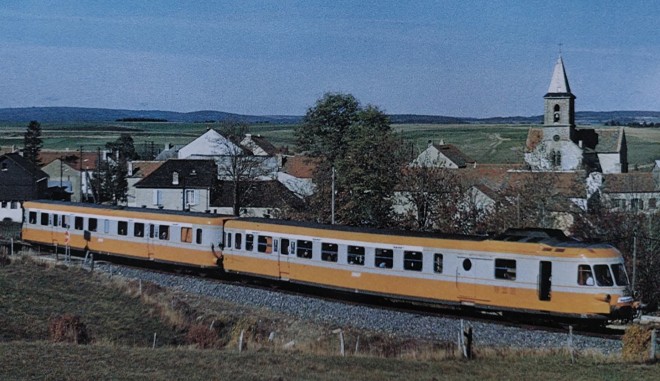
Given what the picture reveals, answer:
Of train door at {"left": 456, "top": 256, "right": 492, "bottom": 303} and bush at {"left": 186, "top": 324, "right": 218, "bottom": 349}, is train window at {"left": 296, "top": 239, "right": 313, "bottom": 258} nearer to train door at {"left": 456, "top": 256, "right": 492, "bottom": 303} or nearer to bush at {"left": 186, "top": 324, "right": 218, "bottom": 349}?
bush at {"left": 186, "top": 324, "right": 218, "bottom": 349}

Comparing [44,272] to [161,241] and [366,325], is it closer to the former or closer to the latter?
[161,241]

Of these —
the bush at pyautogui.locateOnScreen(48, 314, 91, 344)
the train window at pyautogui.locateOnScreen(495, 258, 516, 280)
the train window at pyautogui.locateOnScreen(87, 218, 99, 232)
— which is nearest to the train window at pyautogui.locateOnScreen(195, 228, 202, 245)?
the train window at pyautogui.locateOnScreen(87, 218, 99, 232)

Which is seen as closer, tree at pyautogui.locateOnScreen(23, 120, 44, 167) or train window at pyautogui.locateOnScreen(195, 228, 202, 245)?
train window at pyautogui.locateOnScreen(195, 228, 202, 245)

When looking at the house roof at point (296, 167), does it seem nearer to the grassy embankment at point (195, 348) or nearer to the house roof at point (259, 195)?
the house roof at point (259, 195)

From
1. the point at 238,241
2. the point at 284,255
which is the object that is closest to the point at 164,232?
the point at 238,241

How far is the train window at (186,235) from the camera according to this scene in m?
37.8

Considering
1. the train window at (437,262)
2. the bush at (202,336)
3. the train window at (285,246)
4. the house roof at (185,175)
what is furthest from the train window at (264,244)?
the house roof at (185,175)

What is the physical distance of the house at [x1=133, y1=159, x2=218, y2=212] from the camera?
7900 cm

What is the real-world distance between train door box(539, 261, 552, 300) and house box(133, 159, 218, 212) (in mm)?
55332

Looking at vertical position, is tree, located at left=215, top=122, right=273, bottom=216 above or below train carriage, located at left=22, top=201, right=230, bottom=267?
above

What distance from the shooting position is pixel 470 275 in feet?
90.1

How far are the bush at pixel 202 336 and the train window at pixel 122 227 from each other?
12.3 m

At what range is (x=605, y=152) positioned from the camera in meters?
116

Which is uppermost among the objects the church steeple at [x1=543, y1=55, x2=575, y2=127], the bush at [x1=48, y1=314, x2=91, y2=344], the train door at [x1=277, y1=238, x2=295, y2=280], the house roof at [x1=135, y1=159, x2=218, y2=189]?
the church steeple at [x1=543, y1=55, x2=575, y2=127]
